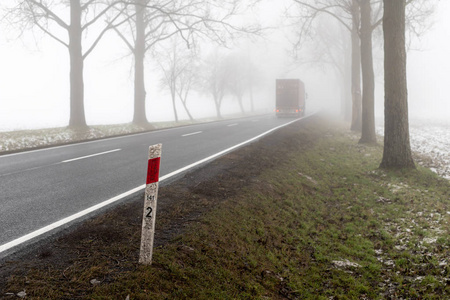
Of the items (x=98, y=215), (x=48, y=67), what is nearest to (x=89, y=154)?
(x=98, y=215)

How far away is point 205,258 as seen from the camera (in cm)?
357

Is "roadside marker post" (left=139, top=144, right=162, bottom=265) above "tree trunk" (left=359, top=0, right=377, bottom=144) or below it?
below

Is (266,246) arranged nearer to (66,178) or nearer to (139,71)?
(66,178)

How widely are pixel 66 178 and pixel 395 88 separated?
→ 8.34 metres

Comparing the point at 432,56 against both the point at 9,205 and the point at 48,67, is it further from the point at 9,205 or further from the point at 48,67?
the point at 9,205

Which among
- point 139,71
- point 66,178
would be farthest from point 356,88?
point 66,178

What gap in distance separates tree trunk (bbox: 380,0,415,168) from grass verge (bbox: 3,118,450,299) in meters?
1.06

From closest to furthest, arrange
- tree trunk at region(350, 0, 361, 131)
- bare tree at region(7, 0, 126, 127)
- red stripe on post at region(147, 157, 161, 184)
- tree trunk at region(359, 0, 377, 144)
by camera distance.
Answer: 1. red stripe on post at region(147, 157, 161, 184)
2. tree trunk at region(359, 0, 377, 144)
3. bare tree at region(7, 0, 126, 127)
4. tree trunk at region(350, 0, 361, 131)

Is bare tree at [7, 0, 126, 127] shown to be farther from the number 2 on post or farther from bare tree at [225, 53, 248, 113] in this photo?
bare tree at [225, 53, 248, 113]

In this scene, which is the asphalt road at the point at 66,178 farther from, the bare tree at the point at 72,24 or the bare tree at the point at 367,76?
the bare tree at the point at 367,76

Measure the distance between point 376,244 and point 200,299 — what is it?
3384 millimetres

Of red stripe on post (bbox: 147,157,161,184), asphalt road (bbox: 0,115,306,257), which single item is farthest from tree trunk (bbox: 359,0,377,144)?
red stripe on post (bbox: 147,157,161,184)

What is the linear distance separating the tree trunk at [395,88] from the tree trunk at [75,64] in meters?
12.6

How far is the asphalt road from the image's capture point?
4.11 meters
